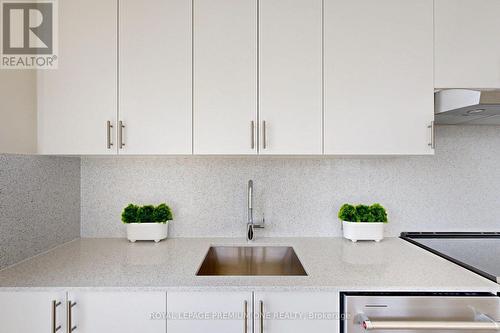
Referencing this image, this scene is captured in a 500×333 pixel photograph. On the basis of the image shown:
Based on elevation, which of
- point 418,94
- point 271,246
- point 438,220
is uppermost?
point 418,94

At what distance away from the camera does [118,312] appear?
1141mm

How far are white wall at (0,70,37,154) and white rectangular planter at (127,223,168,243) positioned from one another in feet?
2.14

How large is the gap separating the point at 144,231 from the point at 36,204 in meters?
0.56

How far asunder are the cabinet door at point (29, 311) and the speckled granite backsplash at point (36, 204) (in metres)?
0.25

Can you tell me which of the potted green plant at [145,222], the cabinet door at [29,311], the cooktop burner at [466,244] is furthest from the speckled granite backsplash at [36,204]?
the cooktop burner at [466,244]

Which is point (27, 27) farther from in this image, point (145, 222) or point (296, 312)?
point (296, 312)

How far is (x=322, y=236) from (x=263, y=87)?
3.35 feet

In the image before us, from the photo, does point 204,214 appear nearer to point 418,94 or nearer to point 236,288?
point 236,288

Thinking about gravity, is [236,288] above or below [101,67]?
below

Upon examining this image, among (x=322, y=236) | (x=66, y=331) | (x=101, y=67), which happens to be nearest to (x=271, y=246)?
(x=322, y=236)

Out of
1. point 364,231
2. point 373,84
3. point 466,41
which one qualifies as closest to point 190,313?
point 364,231

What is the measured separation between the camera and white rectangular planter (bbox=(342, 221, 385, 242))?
1731 mm

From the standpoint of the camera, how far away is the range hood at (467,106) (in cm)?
131

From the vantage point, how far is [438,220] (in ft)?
6.22
